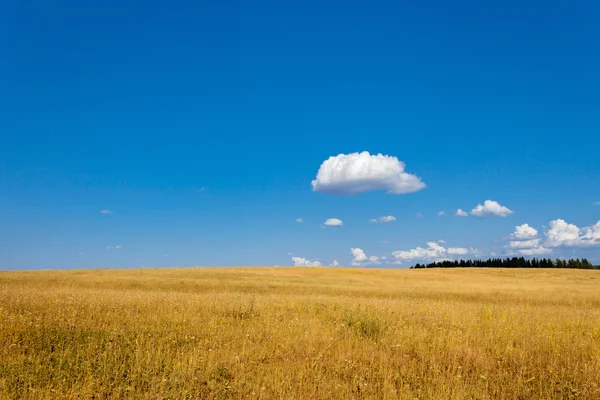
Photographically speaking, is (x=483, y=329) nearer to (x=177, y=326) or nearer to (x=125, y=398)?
(x=177, y=326)

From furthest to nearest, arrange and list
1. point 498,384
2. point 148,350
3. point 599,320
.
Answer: point 599,320 → point 148,350 → point 498,384

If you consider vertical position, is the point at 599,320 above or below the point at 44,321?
below

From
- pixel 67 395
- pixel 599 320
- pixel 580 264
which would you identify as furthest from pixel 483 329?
pixel 580 264

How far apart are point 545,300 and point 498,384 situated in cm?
2132

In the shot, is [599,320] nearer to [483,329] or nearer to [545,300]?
[483,329]

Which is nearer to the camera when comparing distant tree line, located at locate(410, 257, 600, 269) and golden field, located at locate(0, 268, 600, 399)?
golden field, located at locate(0, 268, 600, 399)

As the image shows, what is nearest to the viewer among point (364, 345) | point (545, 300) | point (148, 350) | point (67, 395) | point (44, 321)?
point (67, 395)

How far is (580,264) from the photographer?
107 metres

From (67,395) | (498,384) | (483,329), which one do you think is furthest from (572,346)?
(67,395)

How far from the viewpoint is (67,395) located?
544cm

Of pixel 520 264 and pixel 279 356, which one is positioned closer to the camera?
pixel 279 356

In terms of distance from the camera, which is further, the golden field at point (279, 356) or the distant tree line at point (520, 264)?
the distant tree line at point (520, 264)

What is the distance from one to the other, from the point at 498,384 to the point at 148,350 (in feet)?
21.3

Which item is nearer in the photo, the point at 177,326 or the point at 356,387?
the point at 356,387
